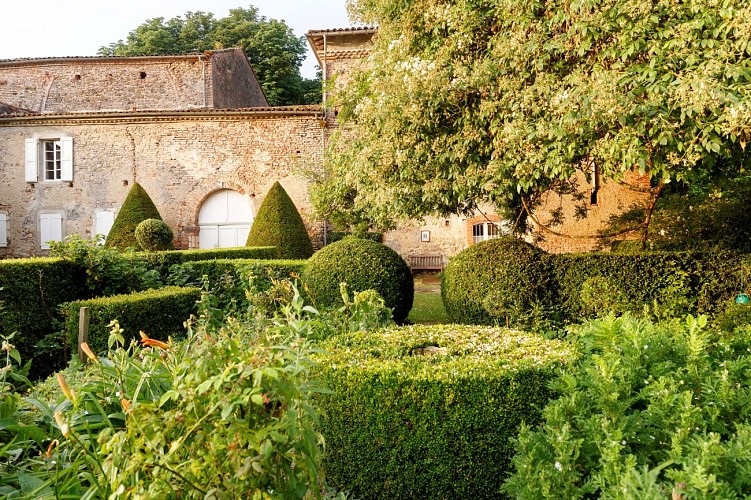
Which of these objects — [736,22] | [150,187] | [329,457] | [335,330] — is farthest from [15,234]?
[736,22]

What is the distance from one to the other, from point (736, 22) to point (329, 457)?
536 centimetres

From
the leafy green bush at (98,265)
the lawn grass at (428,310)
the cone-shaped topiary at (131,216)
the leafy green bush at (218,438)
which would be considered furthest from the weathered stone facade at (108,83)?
the leafy green bush at (218,438)

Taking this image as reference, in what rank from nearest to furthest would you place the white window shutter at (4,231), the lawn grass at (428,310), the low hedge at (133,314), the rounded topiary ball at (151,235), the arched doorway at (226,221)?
the low hedge at (133,314), the lawn grass at (428,310), the rounded topiary ball at (151,235), the arched doorway at (226,221), the white window shutter at (4,231)

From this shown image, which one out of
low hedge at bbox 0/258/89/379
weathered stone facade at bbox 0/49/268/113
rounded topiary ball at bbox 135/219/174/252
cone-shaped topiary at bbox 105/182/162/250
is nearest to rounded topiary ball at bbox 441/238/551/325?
low hedge at bbox 0/258/89/379

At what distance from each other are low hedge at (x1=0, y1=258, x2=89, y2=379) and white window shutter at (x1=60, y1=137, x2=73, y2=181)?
1384cm

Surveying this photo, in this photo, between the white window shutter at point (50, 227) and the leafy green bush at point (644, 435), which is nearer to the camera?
the leafy green bush at point (644, 435)

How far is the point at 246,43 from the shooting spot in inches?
1156

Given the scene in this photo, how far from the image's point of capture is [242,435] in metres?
1.59

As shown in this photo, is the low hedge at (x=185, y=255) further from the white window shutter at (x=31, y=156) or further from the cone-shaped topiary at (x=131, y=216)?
the white window shutter at (x=31, y=156)

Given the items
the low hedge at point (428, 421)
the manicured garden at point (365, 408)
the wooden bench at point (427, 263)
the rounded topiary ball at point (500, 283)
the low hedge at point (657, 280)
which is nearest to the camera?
the manicured garden at point (365, 408)

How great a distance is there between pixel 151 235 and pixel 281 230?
3.84 metres

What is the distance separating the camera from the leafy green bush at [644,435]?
4.95ft

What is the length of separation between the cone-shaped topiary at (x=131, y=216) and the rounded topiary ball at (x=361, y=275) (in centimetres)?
1005

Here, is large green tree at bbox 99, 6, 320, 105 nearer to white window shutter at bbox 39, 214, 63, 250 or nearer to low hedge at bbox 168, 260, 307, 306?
white window shutter at bbox 39, 214, 63, 250
